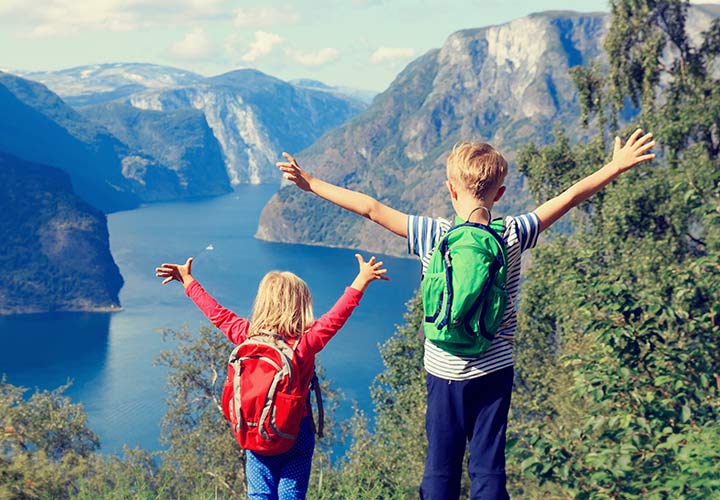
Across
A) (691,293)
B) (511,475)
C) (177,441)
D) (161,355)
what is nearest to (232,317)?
(691,293)

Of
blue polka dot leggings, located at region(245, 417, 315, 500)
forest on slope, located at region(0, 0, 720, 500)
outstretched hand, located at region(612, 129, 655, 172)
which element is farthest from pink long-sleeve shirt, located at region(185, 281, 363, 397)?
forest on slope, located at region(0, 0, 720, 500)

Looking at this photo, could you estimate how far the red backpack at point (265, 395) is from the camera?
434 centimetres

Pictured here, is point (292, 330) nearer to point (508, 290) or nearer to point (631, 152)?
A: point (508, 290)

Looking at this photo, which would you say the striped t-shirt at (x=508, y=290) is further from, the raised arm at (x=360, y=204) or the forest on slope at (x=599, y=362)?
the forest on slope at (x=599, y=362)

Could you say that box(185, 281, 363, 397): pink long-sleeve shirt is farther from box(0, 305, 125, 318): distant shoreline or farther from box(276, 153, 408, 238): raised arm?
box(0, 305, 125, 318): distant shoreline

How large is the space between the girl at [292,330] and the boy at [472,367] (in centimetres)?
Answer: 47

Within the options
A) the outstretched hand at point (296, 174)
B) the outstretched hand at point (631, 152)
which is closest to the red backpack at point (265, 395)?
the outstretched hand at point (296, 174)

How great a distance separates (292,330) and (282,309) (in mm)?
134

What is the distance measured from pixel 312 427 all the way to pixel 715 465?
8.84 feet

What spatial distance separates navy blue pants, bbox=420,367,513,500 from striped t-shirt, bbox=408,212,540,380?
6cm

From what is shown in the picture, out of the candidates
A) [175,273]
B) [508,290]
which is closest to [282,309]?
[175,273]

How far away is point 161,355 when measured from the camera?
34156 mm

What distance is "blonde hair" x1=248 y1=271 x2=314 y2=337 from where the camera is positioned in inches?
176

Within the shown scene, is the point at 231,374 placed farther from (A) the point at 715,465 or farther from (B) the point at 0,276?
(B) the point at 0,276
